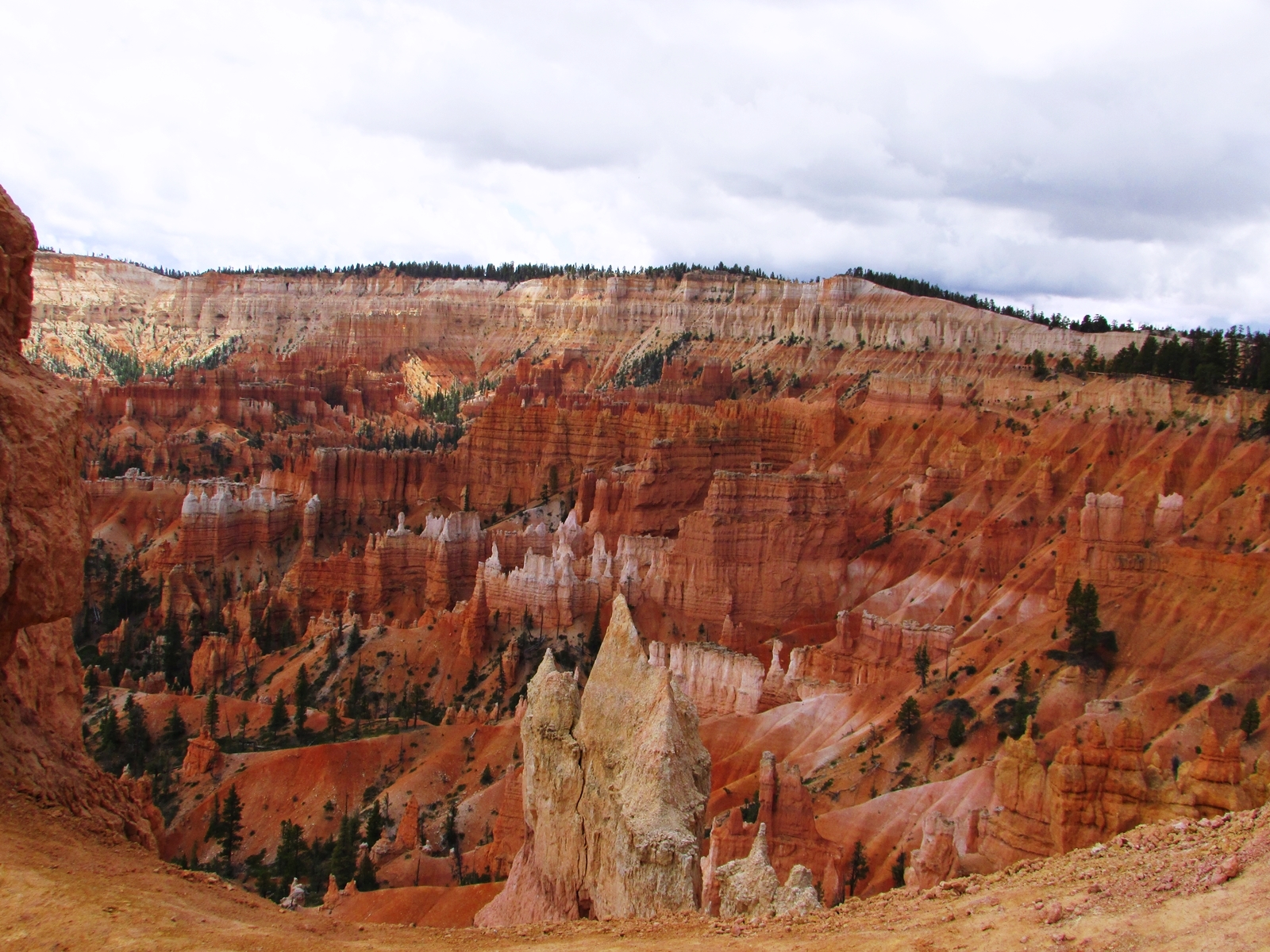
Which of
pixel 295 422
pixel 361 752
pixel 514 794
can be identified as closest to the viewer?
pixel 514 794

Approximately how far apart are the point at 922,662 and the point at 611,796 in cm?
2193

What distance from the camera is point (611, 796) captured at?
702 inches

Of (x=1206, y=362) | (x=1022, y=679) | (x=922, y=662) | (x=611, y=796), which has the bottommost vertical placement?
(x=922, y=662)

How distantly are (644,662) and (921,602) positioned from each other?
28989mm

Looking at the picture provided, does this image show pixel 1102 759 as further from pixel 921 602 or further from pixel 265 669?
pixel 265 669

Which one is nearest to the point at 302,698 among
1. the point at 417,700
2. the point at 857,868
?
the point at 417,700

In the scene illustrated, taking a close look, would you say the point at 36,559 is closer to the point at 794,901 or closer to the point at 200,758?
the point at 794,901

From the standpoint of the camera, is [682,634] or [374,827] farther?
[682,634]

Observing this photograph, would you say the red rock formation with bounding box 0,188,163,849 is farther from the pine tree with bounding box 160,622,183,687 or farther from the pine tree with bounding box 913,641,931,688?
the pine tree with bounding box 160,622,183,687

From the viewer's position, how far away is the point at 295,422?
110812 mm

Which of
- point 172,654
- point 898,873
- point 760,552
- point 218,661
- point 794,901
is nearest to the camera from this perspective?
point 794,901

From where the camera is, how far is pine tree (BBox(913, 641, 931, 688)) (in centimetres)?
3697

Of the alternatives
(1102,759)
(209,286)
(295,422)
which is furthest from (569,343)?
(1102,759)

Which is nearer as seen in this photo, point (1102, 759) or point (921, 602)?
point (1102, 759)
